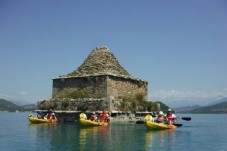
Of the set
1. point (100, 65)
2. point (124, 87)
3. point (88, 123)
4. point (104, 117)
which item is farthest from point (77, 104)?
point (100, 65)

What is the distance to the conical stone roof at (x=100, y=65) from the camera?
141ft

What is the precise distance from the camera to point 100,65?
145 ft

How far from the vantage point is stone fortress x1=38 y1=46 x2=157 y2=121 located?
124ft

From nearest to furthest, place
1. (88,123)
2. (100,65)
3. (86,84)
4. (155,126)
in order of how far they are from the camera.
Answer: (155,126), (88,123), (86,84), (100,65)

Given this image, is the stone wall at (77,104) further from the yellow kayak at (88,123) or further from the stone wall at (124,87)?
the yellow kayak at (88,123)

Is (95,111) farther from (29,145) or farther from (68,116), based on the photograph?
(29,145)

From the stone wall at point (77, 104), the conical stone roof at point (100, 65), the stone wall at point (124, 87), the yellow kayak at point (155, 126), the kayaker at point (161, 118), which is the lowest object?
the yellow kayak at point (155, 126)

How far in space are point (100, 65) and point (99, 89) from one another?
17.1 ft

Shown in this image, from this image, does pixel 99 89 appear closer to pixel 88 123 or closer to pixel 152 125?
pixel 88 123

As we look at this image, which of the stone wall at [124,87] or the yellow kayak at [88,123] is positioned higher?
the stone wall at [124,87]

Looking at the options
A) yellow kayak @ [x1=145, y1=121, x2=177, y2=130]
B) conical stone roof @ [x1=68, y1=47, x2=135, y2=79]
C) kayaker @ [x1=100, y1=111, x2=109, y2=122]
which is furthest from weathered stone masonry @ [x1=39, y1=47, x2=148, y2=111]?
yellow kayak @ [x1=145, y1=121, x2=177, y2=130]

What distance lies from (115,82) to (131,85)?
3759 millimetres

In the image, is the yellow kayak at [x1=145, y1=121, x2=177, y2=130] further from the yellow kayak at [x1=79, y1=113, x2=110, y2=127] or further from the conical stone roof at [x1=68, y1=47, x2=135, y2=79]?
the conical stone roof at [x1=68, y1=47, x2=135, y2=79]

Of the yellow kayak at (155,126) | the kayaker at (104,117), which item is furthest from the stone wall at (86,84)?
the yellow kayak at (155,126)
